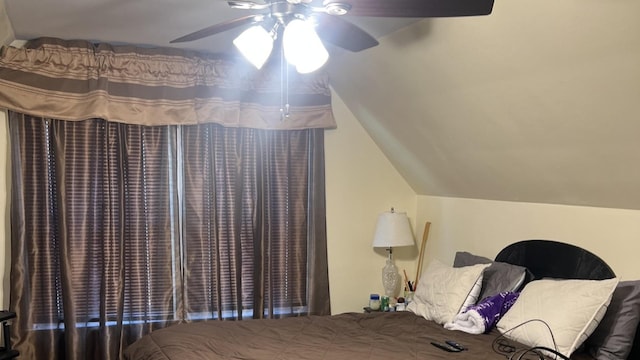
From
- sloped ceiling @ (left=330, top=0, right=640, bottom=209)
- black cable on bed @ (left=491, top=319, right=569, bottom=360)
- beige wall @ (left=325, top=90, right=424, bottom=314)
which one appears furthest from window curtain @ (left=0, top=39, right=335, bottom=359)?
black cable on bed @ (left=491, top=319, right=569, bottom=360)

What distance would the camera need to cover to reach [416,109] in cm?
339

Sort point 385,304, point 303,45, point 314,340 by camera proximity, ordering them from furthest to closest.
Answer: point 385,304 → point 314,340 → point 303,45

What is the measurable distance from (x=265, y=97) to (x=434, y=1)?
7.59ft

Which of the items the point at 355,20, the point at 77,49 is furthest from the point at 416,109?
the point at 77,49

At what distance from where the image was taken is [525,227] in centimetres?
325

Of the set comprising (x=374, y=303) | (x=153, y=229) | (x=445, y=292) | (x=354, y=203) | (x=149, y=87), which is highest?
(x=149, y=87)

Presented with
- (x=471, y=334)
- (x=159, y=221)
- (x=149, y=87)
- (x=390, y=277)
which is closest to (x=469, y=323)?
(x=471, y=334)

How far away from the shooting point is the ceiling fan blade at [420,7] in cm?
176

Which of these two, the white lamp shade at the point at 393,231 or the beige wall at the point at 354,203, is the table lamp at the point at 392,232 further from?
the beige wall at the point at 354,203

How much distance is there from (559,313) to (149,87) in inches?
110

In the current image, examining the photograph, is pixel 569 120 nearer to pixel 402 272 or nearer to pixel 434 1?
pixel 434 1

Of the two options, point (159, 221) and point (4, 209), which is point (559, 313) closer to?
point (159, 221)

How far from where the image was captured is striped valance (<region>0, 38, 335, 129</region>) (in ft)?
11.2

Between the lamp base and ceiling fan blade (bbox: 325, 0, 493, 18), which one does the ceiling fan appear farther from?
the lamp base
